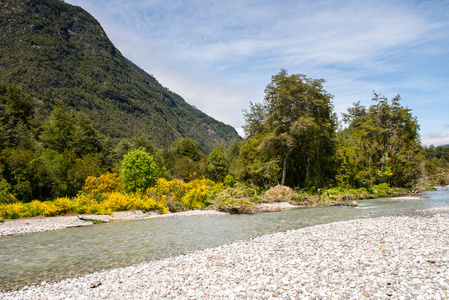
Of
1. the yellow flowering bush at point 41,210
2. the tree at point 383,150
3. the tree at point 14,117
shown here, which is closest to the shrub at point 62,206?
the yellow flowering bush at point 41,210

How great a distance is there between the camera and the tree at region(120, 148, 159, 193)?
92.9 feet

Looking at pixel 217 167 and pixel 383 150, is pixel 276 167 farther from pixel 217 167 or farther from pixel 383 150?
pixel 217 167

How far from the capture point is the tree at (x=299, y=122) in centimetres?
3206

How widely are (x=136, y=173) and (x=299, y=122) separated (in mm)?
20985

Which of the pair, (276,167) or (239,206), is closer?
(239,206)

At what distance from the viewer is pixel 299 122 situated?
30.9 meters

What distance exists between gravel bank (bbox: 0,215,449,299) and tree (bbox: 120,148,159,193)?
20.9 meters

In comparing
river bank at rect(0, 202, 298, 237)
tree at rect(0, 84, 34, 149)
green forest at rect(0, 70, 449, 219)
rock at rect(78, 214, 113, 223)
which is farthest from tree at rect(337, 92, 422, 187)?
tree at rect(0, 84, 34, 149)

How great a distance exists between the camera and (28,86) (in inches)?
5118

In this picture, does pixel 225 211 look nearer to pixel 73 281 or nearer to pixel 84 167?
pixel 73 281

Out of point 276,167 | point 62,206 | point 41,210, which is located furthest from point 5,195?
point 276,167

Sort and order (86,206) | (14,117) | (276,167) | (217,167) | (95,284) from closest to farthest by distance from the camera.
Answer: (95,284) < (86,206) < (276,167) < (14,117) < (217,167)

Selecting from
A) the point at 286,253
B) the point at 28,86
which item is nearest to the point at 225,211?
the point at 286,253

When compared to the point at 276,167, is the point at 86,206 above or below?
below
